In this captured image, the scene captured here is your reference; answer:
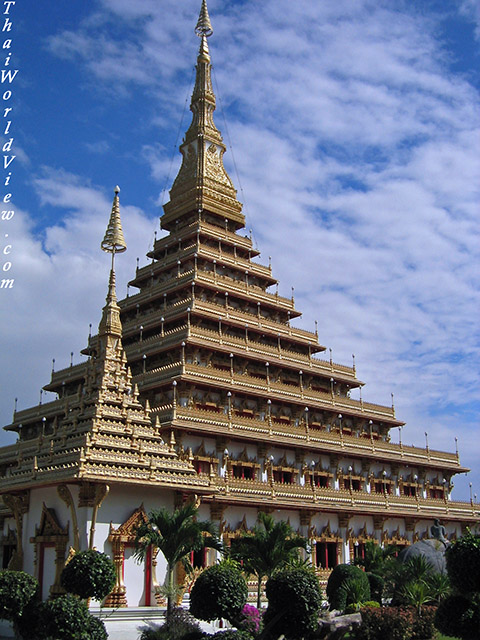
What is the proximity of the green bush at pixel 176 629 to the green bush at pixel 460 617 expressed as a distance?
7.71 meters

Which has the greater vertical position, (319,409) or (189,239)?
(189,239)

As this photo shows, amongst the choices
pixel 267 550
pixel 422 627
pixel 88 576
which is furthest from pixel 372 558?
pixel 88 576

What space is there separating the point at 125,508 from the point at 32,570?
15.8 feet

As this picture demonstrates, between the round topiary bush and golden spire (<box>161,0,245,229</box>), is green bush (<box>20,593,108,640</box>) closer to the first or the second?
the round topiary bush

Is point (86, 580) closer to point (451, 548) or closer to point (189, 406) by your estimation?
point (451, 548)

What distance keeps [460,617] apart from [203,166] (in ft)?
147

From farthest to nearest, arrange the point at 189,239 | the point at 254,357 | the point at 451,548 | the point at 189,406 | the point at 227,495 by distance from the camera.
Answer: the point at 189,239, the point at 254,357, the point at 189,406, the point at 227,495, the point at 451,548

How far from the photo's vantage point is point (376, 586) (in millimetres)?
38094

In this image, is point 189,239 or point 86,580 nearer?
point 86,580

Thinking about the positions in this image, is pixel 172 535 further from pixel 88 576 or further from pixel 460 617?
pixel 460 617

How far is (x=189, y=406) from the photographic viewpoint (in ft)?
149

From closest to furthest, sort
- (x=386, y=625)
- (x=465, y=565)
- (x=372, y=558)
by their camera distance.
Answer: (x=465, y=565) → (x=386, y=625) → (x=372, y=558)

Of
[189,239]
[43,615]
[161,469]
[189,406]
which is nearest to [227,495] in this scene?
[189,406]

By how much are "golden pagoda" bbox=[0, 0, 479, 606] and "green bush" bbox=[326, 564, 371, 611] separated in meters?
7.43
